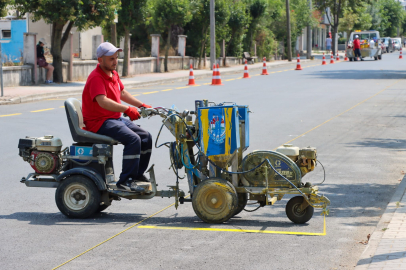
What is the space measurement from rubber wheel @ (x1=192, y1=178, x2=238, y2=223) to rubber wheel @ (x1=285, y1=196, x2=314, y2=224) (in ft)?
1.80

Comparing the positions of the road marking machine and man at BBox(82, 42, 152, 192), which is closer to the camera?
the road marking machine

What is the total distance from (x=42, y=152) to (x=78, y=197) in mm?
598

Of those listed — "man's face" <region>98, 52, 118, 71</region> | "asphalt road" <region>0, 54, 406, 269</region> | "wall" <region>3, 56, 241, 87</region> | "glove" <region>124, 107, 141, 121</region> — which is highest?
"wall" <region>3, 56, 241, 87</region>

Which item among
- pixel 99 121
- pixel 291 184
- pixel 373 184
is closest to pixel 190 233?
pixel 291 184

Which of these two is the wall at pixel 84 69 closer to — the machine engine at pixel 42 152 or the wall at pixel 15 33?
the wall at pixel 15 33

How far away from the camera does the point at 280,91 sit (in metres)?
22.2

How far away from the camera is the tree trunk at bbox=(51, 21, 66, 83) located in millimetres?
25047

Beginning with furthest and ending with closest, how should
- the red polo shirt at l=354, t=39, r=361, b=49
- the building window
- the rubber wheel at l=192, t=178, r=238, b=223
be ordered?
the red polo shirt at l=354, t=39, r=361, b=49
the building window
the rubber wheel at l=192, t=178, r=238, b=223

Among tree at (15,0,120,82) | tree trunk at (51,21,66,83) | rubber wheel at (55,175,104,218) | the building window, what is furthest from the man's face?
the building window

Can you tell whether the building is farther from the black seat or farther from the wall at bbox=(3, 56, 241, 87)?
the black seat

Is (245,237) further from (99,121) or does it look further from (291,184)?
(99,121)

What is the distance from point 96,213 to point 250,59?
40986mm

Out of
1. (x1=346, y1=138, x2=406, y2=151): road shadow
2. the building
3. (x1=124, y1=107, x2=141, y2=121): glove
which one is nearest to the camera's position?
(x1=124, y1=107, x2=141, y2=121): glove

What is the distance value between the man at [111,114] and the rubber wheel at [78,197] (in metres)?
0.27
